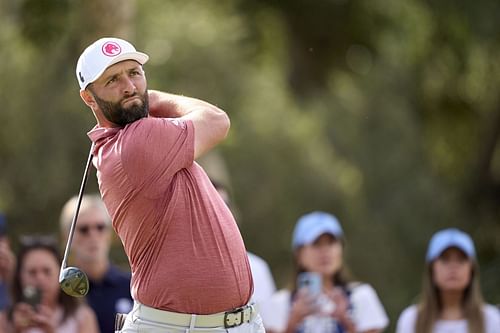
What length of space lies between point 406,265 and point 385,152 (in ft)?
7.27

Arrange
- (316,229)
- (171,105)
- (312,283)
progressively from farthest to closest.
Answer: (316,229), (312,283), (171,105)

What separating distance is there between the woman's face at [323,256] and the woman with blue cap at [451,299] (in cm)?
59

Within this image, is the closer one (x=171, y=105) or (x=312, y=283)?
(x=171, y=105)

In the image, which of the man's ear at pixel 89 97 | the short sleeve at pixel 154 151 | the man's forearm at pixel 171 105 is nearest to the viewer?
the short sleeve at pixel 154 151

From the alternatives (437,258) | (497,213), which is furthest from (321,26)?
(437,258)

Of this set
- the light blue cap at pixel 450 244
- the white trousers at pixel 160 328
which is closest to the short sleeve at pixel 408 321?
the light blue cap at pixel 450 244

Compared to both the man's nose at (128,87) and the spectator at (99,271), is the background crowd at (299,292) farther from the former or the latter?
the man's nose at (128,87)

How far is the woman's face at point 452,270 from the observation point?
8.43 metres

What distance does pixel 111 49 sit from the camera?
5.69 meters

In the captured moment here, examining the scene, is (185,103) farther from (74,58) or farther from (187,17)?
(187,17)

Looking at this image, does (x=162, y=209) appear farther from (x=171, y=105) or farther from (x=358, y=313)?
(x=358, y=313)

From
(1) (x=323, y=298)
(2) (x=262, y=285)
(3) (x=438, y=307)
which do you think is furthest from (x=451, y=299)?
(2) (x=262, y=285)

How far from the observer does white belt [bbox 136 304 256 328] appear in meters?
5.67

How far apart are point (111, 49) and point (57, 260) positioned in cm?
319
